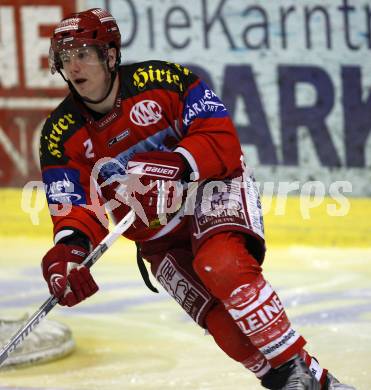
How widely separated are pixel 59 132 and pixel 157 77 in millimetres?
348

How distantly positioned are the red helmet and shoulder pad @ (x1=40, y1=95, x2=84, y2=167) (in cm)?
15

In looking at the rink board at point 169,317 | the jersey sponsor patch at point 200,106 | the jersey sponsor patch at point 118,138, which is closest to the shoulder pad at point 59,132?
the jersey sponsor patch at point 118,138

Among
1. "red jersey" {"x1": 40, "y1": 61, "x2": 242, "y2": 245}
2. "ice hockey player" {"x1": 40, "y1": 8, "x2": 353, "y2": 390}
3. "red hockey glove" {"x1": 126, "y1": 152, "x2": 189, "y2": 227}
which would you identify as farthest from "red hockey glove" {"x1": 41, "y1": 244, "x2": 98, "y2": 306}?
"red hockey glove" {"x1": 126, "y1": 152, "x2": 189, "y2": 227}

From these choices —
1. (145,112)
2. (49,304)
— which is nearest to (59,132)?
(145,112)

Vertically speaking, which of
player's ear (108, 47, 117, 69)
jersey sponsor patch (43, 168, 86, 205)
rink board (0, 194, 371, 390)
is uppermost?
player's ear (108, 47, 117, 69)

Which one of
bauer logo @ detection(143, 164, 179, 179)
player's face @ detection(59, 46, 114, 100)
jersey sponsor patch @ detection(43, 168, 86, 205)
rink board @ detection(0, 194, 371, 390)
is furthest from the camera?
rink board @ detection(0, 194, 371, 390)

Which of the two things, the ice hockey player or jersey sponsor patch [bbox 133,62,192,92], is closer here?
the ice hockey player

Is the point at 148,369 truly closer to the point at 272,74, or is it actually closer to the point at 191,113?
the point at 191,113

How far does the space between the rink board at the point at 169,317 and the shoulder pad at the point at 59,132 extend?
3.03 ft

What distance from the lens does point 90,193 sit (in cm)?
386

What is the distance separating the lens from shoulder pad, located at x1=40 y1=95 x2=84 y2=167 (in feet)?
12.5

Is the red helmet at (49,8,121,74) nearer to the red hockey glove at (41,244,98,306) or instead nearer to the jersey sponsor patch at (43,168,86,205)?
the jersey sponsor patch at (43,168,86,205)

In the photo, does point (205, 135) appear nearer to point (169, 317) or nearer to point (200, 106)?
point (200, 106)

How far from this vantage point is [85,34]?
3.73 metres
